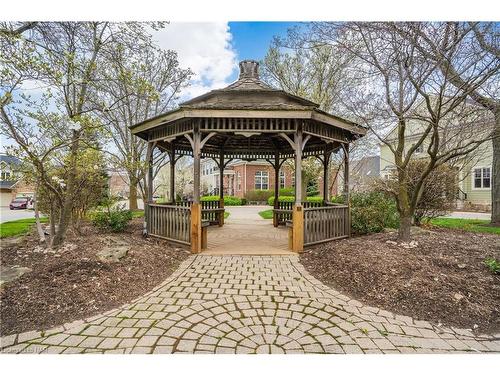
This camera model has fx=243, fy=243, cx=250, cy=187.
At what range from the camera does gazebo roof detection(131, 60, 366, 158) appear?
17.9 feet

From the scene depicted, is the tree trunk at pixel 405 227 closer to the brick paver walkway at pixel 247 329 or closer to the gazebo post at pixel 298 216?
the gazebo post at pixel 298 216

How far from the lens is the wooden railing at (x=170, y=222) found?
19.5 ft

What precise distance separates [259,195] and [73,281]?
22509mm

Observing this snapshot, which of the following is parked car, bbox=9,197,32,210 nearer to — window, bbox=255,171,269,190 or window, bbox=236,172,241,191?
window, bbox=236,172,241,191

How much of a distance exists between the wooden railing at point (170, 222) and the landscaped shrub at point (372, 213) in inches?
188

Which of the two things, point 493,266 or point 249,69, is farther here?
point 249,69

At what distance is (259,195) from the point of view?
Answer: 2578 cm

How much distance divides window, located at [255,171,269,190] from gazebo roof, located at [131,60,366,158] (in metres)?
18.4

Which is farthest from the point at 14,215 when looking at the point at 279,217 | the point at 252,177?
the point at 252,177

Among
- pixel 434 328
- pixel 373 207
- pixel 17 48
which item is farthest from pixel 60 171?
pixel 373 207

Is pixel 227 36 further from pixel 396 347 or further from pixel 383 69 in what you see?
pixel 396 347

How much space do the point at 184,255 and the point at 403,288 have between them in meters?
4.17

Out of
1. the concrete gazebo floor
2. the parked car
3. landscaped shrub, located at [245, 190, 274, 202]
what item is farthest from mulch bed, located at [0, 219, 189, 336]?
the parked car

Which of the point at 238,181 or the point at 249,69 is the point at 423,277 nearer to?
the point at 249,69
